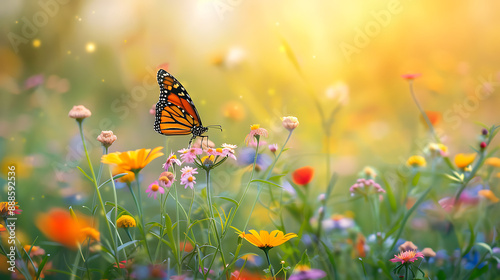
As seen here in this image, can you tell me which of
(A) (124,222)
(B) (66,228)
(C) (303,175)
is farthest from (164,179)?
(C) (303,175)

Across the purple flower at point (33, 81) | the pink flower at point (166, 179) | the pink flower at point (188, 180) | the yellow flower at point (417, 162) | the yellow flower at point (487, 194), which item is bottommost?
the yellow flower at point (487, 194)

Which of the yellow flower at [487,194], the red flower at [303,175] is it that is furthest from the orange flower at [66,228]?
the yellow flower at [487,194]

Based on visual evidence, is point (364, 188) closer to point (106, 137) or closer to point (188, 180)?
point (188, 180)

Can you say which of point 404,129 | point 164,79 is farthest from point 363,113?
point 164,79

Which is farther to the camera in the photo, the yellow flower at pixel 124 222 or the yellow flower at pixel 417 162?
the yellow flower at pixel 417 162

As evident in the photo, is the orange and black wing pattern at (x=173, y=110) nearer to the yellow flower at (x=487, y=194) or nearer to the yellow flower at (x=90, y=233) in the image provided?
the yellow flower at (x=90, y=233)

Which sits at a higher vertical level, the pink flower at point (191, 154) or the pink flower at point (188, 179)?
the pink flower at point (191, 154)

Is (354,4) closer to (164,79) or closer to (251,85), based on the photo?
(251,85)

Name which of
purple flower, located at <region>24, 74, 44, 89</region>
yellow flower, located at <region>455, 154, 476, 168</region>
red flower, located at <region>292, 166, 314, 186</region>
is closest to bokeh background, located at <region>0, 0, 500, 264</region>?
purple flower, located at <region>24, 74, 44, 89</region>
